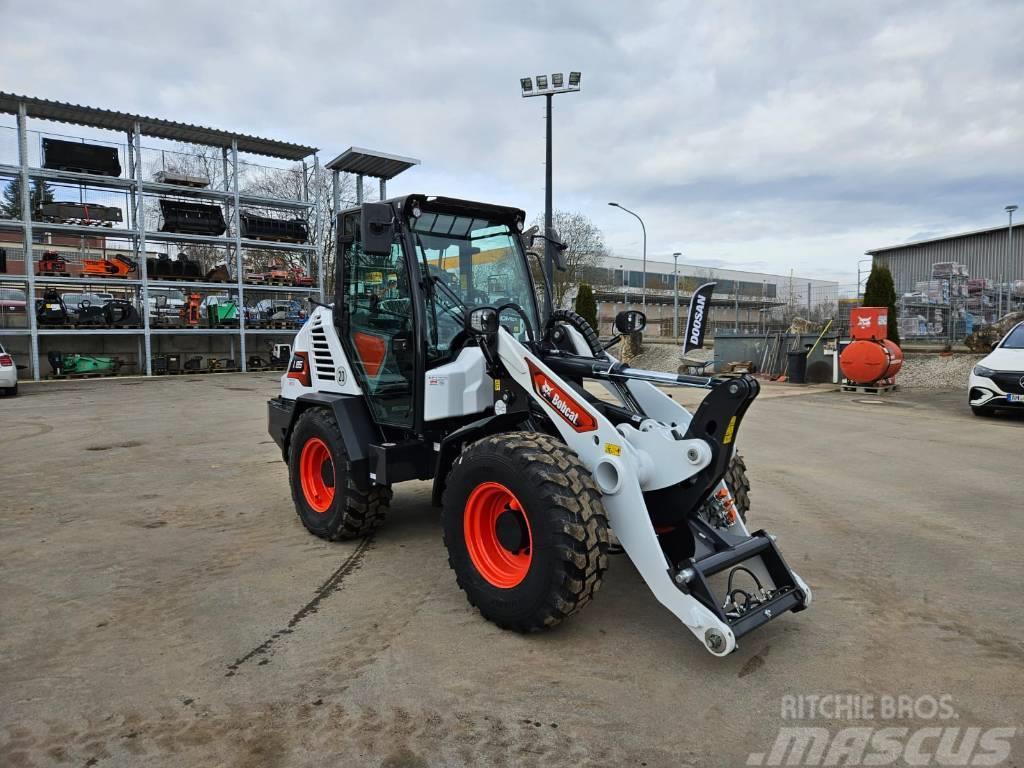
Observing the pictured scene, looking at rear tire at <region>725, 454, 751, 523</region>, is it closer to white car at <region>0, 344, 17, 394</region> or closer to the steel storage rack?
white car at <region>0, 344, 17, 394</region>

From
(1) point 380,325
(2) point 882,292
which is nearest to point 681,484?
(1) point 380,325

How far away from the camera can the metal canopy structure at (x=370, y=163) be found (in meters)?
24.3

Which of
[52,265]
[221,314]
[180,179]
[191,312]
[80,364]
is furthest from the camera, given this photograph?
[221,314]

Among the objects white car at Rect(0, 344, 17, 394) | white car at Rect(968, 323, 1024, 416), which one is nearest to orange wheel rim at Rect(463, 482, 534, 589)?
white car at Rect(968, 323, 1024, 416)

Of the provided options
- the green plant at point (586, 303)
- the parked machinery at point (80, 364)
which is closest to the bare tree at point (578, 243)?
the green plant at point (586, 303)

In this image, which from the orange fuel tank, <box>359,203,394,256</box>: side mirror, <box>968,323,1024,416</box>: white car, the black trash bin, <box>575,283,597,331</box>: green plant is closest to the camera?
<box>359,203,394,256</box>: side mirror

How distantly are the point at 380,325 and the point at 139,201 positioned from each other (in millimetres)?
23228

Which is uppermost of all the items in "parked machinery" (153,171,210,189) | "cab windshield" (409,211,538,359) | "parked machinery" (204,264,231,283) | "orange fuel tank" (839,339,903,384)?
"parked machinery" (153,171,210,189)

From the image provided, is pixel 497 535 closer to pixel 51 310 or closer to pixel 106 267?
pixel 51 310

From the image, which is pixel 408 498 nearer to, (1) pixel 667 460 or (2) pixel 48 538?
(2) pixel 48 538

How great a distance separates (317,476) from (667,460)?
3.08m

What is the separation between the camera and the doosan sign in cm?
372

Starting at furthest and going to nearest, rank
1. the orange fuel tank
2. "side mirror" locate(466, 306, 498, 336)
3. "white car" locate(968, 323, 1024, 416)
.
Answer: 1. the orange fuel tank
2. "white car" locate(968, 323, 1024, 416)
3. "side mirror" locate(466, 306, 498, 336)

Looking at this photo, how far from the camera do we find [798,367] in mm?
18984
